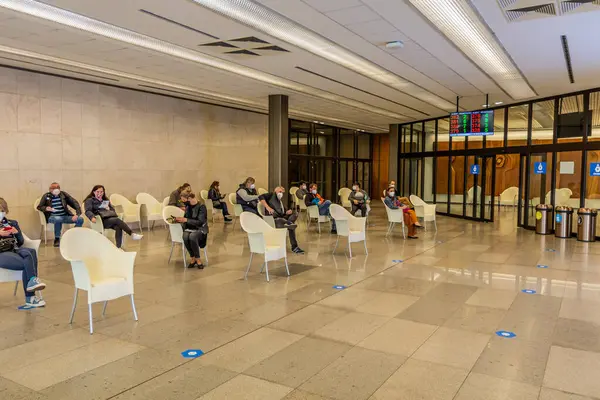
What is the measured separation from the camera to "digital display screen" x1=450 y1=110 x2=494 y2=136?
1223 centimetres

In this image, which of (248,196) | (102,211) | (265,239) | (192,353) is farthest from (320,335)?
(248,196)

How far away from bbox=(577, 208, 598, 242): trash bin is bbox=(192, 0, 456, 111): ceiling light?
5169mm

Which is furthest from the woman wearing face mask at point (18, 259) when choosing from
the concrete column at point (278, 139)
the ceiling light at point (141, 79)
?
Result: the concrete column at point (278, 139)

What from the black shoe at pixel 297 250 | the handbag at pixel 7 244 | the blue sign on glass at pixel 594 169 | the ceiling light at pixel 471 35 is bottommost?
the black shoe at pixel 297 250

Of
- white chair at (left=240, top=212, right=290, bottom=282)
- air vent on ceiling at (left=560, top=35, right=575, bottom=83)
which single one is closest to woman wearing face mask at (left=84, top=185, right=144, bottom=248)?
white chair at (left=240, top=212, right=290, bottom=282)

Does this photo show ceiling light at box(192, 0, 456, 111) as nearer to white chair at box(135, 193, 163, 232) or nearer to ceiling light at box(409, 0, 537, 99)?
ceiling light at box(409, 0, 537, 99)

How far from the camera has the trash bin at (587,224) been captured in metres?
11.3

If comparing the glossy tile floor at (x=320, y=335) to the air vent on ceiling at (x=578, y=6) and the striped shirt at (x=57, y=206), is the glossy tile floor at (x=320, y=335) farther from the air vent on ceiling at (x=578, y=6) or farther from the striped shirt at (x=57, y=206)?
the air vent on ceiling at (x=578, y=6)

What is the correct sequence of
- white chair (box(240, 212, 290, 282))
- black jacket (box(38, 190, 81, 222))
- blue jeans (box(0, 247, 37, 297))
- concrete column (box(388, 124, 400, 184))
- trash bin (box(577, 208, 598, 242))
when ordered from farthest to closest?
concrete column (box(388, 124, 400, 184)) < trash bin (box(577, 208, 598, 242)) < black jacket (box(38, 190, 81, 222)) < white chair (box(240, 212, 290, 282)) < blue jeans (box(0, 247, 37, 297))

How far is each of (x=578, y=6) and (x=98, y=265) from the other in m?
6.56

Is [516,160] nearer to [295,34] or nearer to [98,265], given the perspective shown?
[295,34]

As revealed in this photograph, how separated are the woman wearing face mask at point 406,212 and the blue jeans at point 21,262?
8.28 meters

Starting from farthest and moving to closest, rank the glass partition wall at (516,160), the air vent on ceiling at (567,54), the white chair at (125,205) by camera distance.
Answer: the white chair at (125,205) < the glass partition wall at (516,160) < the air vent on ceiling at (567,54)

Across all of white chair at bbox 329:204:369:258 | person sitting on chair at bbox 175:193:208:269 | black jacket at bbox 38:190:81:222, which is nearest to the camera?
person sitting on chair at bbox 175:193:208:269
